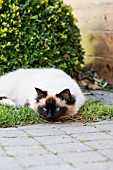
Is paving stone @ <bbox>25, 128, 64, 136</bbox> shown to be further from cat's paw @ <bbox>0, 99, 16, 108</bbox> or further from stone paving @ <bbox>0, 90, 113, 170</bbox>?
cat's paw @ <bbox>0, 99, 16, 108</bbox>

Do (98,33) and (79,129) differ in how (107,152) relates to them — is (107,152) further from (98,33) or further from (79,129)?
(98,33)

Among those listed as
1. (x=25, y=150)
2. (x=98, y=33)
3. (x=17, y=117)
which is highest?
(x=98, y=33)

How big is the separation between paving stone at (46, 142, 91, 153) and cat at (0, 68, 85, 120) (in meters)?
0.92

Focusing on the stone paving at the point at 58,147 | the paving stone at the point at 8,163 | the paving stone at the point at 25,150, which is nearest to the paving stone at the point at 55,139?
the stone paving at the point at 58,147

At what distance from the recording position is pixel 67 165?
3277 millimetres

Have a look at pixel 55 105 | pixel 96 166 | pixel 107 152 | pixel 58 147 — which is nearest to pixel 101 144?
pixel 107 152

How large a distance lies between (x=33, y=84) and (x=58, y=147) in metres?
1.80

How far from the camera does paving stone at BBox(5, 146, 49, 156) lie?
3570mm

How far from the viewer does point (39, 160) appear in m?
3.39

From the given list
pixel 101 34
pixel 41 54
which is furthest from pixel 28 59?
pixel 101 34

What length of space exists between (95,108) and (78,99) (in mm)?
236

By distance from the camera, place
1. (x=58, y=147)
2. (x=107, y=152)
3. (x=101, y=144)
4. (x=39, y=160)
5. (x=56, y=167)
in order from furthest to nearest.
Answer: (x=101, y=144), (x=58, y=147), (x=107, y=152), (x=39, y=160), (x=56, y=167)

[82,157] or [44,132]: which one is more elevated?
[44,132]

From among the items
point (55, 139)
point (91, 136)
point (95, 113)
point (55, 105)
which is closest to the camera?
point (55, 139)
